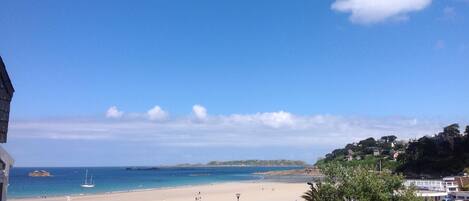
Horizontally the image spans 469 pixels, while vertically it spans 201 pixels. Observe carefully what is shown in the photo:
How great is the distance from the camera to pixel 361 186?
20391 millimetres

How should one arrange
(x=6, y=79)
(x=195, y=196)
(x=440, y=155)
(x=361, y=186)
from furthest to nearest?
(x=440, y=155) → (x=195, y=196) → (x=361, y=186) → (x=6, y=79)

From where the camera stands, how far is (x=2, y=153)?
7.94 m

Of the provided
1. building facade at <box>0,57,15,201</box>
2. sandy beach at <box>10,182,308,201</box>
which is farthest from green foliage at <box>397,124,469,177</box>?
building facade at <box>0,57,15,201</box>

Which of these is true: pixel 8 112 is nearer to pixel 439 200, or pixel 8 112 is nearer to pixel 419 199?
pixel 419 199

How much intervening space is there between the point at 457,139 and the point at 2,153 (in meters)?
124

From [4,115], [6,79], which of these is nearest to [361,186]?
[4,115]

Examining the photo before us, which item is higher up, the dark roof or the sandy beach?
the dark roof

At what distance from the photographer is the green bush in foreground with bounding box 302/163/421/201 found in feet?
65.9

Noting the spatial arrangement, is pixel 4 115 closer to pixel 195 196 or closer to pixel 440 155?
pixel 195 196

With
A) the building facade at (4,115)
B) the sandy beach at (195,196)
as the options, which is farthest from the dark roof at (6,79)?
the sandy beach at (195,196)

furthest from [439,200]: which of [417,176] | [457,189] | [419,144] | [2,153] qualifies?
[419,144]

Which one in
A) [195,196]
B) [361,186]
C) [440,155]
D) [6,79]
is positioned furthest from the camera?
[440,155]

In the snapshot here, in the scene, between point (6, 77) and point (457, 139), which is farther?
point (457, 139)

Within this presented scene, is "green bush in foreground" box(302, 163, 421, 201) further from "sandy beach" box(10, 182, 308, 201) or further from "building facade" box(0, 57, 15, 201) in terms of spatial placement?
"sandy beach" box(10, 182, 308, 201)
